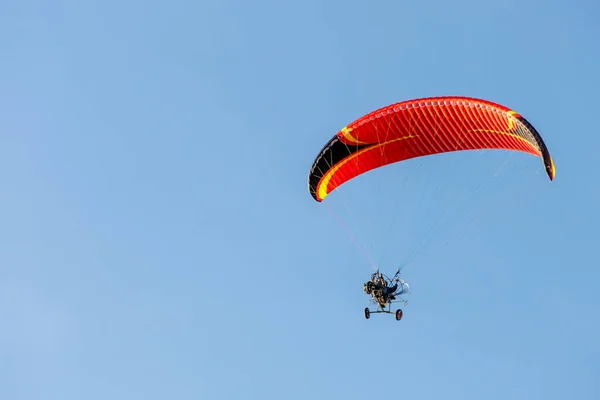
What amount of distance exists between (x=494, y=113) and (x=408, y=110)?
279 centimetres

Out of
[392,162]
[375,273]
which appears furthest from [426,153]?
[375,273]

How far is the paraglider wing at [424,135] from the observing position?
4403cm

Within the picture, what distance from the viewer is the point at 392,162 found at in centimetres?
4659

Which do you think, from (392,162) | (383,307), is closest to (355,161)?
(392,162)

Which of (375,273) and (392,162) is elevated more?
(392,162)

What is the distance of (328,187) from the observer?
47750mm

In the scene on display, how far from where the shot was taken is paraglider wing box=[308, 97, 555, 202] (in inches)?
1734

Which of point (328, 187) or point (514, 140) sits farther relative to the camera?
point (328, 187)

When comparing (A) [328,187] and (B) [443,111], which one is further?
(A) [328,187]

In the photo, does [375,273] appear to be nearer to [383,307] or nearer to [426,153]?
[383,307]

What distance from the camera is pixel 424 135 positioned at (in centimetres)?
4528

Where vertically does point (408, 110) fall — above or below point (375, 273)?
above

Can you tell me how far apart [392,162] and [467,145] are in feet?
8.83

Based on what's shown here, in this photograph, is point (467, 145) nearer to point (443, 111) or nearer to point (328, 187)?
point (443, 111)
